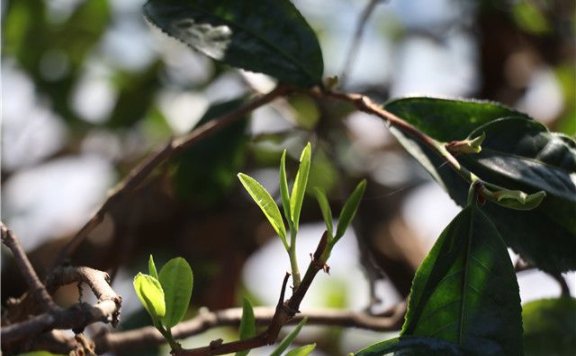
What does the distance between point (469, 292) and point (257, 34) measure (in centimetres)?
33

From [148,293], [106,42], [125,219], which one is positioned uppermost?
[148,293]

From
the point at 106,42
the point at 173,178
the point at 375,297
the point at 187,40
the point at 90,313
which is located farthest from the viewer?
the point at 106,42

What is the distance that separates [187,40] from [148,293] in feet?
0.99

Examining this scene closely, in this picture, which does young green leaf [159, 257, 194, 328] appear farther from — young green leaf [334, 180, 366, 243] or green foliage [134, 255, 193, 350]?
young green leaf [334, 180, 366, 243]

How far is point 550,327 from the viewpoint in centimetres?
85

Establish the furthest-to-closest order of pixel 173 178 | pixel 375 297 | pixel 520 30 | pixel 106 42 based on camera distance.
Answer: pixel 520 30 < pixel 106 42 < pixel 173 178 < pixel 375 297

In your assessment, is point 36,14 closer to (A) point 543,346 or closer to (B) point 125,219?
(B) point 125,219

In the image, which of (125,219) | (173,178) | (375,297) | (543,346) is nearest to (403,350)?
(543,346)

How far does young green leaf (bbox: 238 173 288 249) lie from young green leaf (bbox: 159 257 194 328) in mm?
64

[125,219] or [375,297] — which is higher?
[375,297]

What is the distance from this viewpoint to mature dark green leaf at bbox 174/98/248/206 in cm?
114

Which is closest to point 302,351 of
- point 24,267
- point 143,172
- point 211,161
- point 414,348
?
point 414,348

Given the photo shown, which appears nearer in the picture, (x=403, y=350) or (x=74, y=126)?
(x=403, y=350)

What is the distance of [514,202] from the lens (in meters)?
0.61
